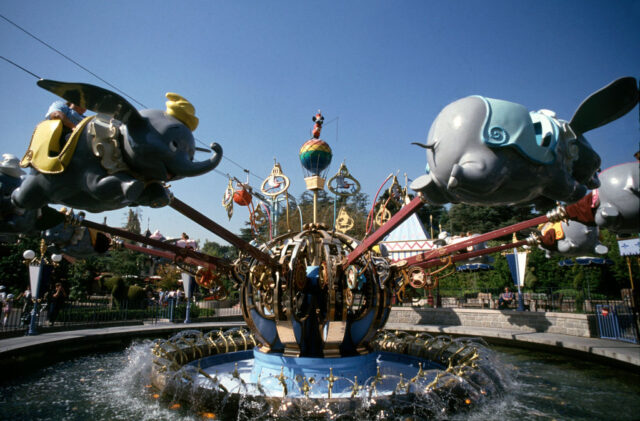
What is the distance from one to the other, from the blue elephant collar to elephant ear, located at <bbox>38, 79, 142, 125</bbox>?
2.50 metres

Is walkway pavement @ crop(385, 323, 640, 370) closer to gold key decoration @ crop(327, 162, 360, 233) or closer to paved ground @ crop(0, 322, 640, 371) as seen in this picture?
paved ground @ crop(0, 322, 640, 371)

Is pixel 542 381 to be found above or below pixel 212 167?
below

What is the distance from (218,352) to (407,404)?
16.6 feet

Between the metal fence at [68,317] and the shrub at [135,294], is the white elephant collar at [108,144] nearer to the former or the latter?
the metal fence at [68,317]

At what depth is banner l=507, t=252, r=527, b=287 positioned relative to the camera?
1638 centimetres

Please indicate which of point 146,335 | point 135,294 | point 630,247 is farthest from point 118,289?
point 630,247

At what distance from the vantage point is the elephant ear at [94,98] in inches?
95.2

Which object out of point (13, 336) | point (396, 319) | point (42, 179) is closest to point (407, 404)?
point (42, 179)

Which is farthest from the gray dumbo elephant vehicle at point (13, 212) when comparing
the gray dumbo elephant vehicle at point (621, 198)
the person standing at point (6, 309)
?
the person standing at point (6, 309)

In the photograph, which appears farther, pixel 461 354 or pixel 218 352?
pixel 218 352

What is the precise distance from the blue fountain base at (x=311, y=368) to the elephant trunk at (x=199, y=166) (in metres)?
4.47

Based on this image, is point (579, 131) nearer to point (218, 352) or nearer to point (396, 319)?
point (218, 352)

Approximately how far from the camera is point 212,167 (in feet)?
9.66

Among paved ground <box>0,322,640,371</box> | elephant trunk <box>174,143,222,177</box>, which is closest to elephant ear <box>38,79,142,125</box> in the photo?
elephant trunk <box>174,143,222,177</box>
